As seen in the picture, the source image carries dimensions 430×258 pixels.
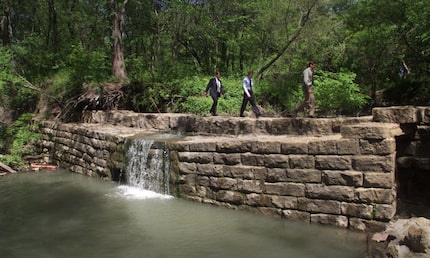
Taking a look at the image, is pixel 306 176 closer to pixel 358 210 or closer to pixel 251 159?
pixel 358 210

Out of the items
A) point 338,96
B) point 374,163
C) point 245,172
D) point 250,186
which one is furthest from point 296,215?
point 338,96

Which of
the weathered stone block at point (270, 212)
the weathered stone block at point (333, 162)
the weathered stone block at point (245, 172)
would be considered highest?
the weathered stone block at point (333, 162)

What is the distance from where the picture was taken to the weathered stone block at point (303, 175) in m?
6.21

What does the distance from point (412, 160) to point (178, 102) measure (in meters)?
8.39

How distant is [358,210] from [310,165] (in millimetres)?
1078

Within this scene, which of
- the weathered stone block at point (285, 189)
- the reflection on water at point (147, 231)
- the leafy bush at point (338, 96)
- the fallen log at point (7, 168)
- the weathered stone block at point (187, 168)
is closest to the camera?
the reflection on water at point (147, 231)

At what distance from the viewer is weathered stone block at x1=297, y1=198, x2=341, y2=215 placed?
19.7 feet

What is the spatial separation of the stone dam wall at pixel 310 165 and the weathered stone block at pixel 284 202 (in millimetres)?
18

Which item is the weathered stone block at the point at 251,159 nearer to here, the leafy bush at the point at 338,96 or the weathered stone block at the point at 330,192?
the weathered stone block at the point at 330,192

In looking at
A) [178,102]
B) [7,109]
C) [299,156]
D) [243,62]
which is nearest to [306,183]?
[299,156]

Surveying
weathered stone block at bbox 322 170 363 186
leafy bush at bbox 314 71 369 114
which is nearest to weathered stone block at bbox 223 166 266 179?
weathered stone block at bbox 322 170 363 186


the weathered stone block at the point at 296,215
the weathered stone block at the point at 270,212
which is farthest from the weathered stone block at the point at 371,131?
the weathered stone block at the point at 270,212

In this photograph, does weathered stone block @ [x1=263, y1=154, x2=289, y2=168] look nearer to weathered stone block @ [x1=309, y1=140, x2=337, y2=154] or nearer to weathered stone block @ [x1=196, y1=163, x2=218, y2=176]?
weathered stone block @ [x1=309, y1=140, x2=337, y2=154]

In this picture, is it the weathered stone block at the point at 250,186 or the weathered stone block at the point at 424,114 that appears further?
the weathered stone block at the point at 250,186
